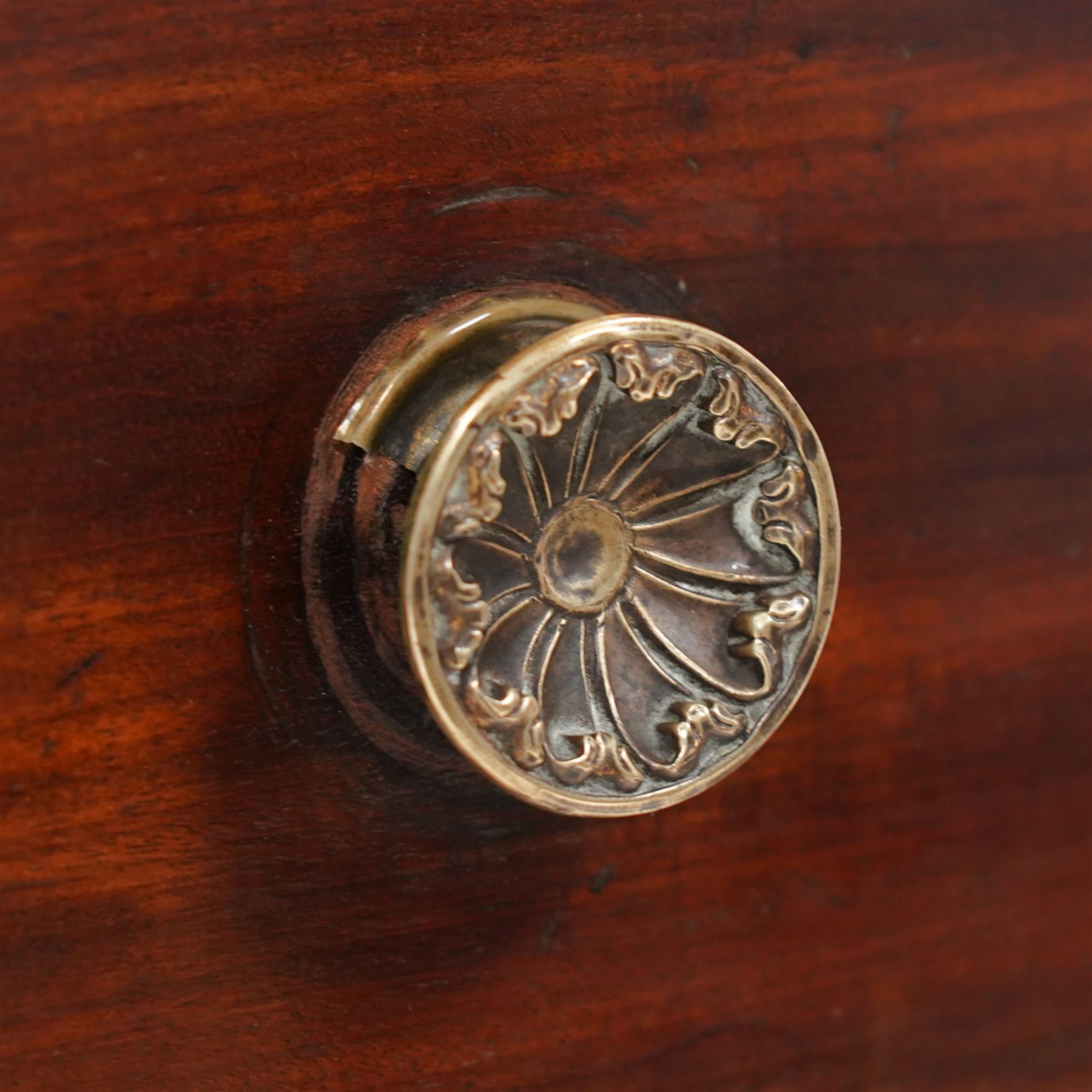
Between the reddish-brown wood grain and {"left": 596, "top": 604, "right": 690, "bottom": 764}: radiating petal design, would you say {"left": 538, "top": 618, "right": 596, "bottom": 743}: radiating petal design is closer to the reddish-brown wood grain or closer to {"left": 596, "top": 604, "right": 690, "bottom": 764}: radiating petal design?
{"left": 596, "top": 604, "right": 690, "bottom": 764}: radiating petal design

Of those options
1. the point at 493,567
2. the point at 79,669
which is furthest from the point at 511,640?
the point at 79,669

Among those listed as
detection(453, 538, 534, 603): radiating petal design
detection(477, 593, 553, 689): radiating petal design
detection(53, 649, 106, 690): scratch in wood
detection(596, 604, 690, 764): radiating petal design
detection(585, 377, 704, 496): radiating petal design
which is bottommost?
detection(596, 604, 690, 764): radiating petal design

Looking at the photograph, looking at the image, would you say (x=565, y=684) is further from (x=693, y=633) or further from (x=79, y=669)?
(x=79, y=669)

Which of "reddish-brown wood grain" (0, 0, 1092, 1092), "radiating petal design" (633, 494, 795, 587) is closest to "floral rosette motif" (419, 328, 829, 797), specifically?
"radiating petal design" (633, 494, 795, 587)

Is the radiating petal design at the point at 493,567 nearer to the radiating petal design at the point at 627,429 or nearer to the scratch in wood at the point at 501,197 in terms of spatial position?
the radiating petal design at the point at 627,429

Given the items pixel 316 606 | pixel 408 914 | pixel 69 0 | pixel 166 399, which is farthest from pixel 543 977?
pixel 69 0

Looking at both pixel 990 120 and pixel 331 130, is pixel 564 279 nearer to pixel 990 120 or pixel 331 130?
pixel 331 130

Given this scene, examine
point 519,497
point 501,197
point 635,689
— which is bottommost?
point 635,689

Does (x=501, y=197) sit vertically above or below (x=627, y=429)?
above
